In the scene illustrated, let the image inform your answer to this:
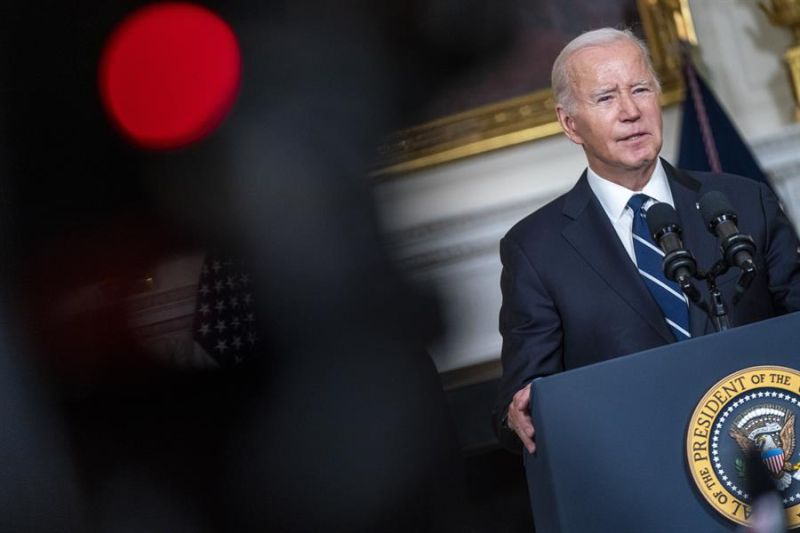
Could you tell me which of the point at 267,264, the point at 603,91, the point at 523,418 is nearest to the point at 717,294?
the point at 523,418

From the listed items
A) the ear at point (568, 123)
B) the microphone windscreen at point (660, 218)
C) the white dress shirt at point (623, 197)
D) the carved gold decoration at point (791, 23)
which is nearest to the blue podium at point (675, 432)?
the microphone windscreen at point (660, 218)

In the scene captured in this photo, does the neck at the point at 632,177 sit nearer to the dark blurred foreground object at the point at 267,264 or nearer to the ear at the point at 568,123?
the ear at the point at 568,123

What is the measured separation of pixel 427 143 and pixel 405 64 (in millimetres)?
321

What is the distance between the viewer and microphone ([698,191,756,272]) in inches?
64.7

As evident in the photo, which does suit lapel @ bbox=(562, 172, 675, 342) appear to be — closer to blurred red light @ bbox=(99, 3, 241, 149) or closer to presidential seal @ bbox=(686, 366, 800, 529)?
presidential seal @ bbox=(686, 366, 800, 529)

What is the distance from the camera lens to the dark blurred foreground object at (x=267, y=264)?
375cm

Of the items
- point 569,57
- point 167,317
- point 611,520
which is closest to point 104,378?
point 167,317

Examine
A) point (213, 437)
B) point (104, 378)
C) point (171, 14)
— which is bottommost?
point (213, 437)

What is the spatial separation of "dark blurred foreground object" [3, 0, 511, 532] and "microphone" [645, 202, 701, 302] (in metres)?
2.08

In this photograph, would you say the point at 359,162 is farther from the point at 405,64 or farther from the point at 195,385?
the point at 195,385

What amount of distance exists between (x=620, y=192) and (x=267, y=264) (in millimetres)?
2049

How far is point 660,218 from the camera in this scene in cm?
174

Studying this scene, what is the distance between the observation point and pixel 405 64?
13.5 ft

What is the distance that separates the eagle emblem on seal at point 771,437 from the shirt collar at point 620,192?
2.29ft
